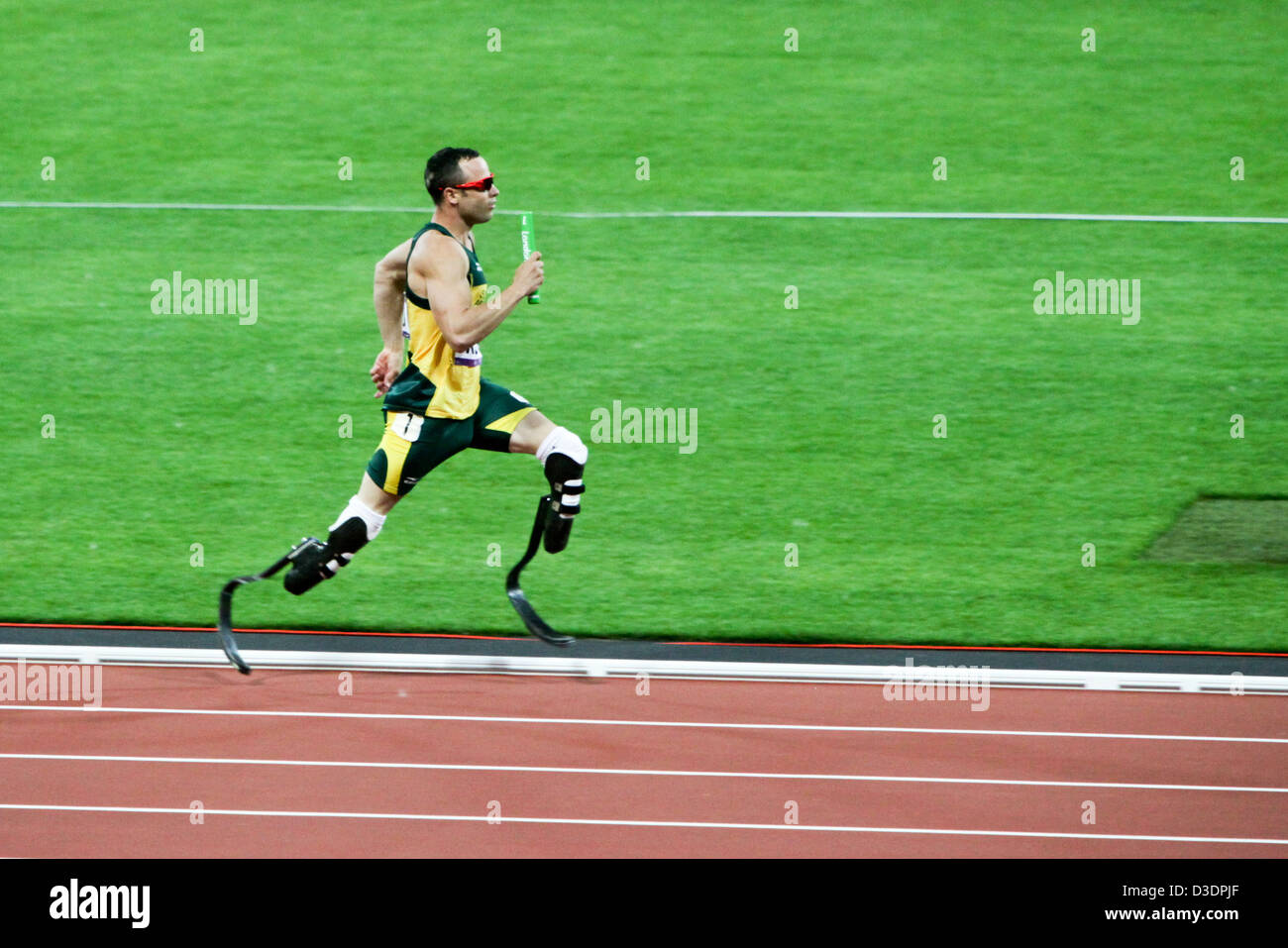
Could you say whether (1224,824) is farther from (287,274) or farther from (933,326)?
(287,274)

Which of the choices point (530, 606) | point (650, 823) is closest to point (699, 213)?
point (530, 606)

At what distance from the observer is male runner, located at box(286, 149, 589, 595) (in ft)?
22.9

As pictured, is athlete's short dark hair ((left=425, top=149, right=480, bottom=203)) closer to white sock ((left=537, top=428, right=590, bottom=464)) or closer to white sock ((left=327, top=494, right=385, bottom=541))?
white sock ((left=537, top=428, right=590, bottom=464))

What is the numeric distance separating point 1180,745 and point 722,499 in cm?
371

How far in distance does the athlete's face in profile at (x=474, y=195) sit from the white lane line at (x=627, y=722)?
2.25 m

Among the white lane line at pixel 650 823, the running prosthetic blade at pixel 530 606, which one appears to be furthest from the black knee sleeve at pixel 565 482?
the white lane line at pixel 650 823

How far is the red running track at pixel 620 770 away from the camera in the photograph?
638cm

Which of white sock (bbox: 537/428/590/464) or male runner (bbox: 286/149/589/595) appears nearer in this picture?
male runner (bbox: 286/149/589/595)

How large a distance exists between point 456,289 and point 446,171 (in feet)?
1.76

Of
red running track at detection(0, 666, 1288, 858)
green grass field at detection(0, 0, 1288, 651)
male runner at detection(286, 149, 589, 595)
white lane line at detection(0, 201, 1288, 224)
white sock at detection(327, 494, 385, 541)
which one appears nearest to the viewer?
red running track at detection(0, 666, 1288, 858)

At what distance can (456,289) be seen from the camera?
6.96 m

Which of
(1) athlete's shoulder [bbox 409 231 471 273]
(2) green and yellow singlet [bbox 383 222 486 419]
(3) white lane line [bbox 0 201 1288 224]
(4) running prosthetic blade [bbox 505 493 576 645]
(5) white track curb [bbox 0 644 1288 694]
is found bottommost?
(5) white track curb [bbox 0 644 1288 694]

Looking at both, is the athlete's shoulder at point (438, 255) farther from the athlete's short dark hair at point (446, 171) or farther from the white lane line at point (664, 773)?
the white lane line at point (664, 773)

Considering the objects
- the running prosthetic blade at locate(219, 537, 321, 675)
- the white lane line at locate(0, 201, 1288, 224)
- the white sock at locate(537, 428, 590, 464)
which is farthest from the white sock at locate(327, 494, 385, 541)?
the white lane line at locate(0, 201, 1288, 224)
